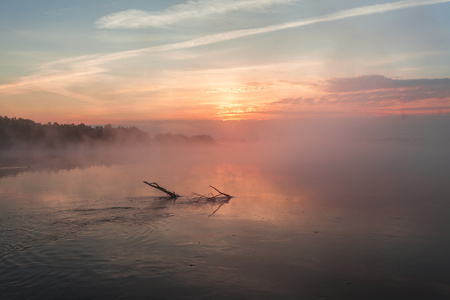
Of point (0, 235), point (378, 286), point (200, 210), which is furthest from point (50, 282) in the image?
point (200, 210)

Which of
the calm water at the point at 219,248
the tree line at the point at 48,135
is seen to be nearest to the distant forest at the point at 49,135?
the tree line at the point at 48,135

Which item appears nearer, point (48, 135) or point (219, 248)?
point (219, 248)

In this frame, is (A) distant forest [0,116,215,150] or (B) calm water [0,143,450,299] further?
(A) distant forest [0,116,215,150]

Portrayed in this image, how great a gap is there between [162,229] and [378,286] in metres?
8.38

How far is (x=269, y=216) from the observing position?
56.3ft

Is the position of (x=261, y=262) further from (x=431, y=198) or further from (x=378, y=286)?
(x=431, y=198)

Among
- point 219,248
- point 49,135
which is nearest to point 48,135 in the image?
point 49,135

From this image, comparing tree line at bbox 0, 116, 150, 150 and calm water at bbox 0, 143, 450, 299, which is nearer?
calm water at bbox 0, 143, 450, 299

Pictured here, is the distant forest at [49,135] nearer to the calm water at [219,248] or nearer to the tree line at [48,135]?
the tree line at [48,135]

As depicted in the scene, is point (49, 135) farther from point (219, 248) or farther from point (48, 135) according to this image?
point (219, 248)

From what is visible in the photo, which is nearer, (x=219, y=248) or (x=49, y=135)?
(x=219, y=248)

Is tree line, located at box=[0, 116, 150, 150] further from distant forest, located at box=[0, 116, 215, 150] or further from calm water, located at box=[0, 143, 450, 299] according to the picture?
calm water, located at box=[0, 143, 450, 299]

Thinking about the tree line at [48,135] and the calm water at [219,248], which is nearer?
the calm water at [219,248]

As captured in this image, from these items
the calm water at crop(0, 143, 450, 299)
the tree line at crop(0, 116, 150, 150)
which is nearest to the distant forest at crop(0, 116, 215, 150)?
the tree line at crop(0, 116, 150, 150)
